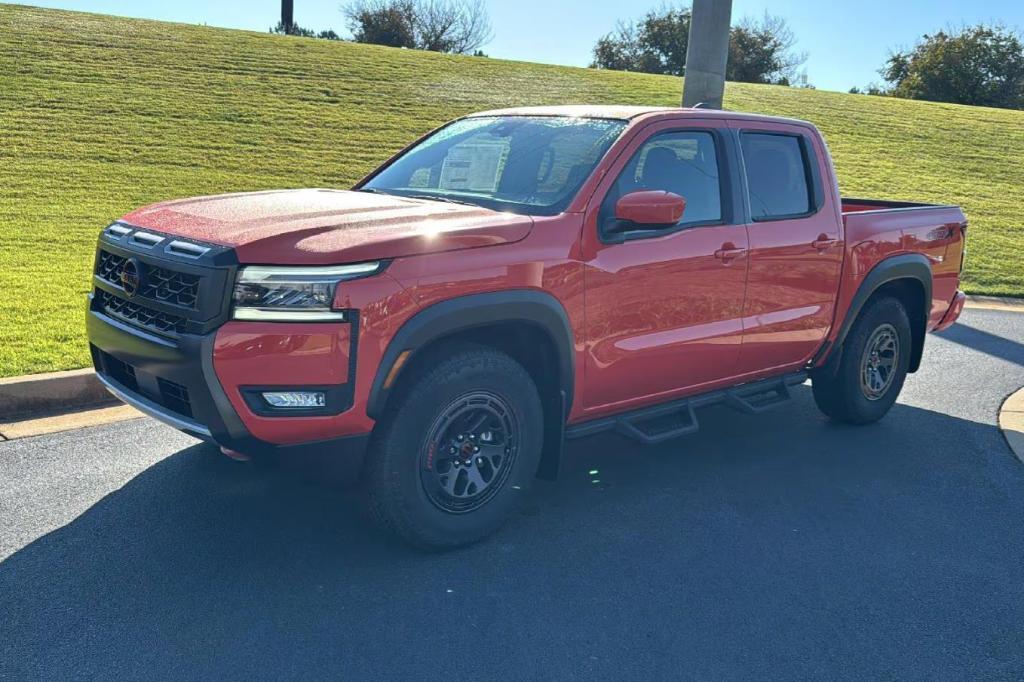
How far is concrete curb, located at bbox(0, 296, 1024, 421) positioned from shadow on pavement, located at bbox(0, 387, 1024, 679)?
1.13 metres

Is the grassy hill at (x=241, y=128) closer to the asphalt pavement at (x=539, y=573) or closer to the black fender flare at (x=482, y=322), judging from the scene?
the asphalt pavement at (x=539, y=573)

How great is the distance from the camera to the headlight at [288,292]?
3.61 m

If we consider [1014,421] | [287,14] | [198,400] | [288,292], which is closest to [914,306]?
[1014,421]

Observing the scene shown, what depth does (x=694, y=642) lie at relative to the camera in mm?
3598

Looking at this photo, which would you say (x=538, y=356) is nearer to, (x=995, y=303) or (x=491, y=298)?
(x=491, y=298)

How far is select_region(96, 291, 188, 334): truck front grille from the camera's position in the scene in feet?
12.4

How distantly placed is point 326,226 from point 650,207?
57.0 inches

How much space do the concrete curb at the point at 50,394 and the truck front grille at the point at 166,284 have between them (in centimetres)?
200

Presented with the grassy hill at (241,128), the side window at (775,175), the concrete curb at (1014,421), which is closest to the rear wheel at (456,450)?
the side window at (775,175)

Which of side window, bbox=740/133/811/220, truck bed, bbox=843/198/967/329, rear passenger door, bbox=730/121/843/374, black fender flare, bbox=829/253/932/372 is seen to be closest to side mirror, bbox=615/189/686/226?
rear passenger door, bbox=730/121/843/374

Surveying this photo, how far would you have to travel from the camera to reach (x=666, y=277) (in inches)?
186

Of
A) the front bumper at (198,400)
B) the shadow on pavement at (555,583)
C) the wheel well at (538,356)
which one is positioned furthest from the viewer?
the wheel well at (538,356)

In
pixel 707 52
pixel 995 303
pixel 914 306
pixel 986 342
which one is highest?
pixel 707 52

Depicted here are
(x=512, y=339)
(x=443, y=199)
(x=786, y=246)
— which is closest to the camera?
(x=512, y=339)
